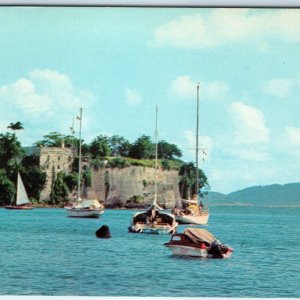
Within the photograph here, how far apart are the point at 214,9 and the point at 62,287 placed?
10.5 feet

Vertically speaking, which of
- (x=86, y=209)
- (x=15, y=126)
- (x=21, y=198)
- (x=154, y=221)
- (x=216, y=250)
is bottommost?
(x=216, y=250)

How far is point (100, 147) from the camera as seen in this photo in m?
11.2

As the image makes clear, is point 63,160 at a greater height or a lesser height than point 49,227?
greater

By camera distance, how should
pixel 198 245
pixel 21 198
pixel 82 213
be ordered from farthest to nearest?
pixel 82 213, pixel 21 198, pixel 198 245

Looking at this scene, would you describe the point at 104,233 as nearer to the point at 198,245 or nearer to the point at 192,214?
the point at 192,214

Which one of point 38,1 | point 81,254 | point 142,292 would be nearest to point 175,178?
point 81,254

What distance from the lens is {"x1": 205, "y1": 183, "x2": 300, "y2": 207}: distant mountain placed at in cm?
1059

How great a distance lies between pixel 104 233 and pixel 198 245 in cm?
158

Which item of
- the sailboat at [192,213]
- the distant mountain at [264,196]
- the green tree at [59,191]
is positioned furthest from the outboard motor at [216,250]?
the green tree at [59,191]

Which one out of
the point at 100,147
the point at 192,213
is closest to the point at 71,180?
the point at 100,147

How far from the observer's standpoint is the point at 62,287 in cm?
970

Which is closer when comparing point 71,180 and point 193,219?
point 193,219

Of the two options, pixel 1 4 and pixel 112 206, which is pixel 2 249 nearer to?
pixel 112 206

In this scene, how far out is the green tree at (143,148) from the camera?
35.5ft
